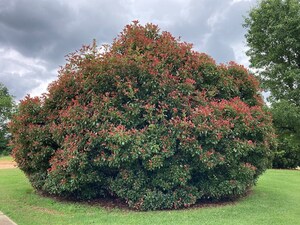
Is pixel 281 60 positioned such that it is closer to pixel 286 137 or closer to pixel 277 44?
pixel 277 44

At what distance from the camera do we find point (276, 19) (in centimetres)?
1933

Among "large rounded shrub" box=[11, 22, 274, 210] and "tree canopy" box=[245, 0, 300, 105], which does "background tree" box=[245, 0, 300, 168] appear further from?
"large rounded shrub" box=[11, 22, 274, 210]

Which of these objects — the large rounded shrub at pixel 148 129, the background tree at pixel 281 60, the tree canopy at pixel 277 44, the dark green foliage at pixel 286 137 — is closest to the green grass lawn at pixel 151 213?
the large rounded shrub at pixel 148 129

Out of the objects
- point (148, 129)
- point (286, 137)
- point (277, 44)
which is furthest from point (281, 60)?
point (148, 129)

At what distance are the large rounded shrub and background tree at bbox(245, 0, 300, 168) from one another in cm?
1139

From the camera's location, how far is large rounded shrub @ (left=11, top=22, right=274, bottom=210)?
22.6ft

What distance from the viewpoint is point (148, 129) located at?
22.7 feet

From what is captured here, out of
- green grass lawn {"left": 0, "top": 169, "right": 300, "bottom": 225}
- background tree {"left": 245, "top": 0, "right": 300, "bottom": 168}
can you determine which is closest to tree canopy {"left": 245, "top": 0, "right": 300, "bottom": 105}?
background tree {"left": 245, "top": 0, "right": 300, "bottom": 168}

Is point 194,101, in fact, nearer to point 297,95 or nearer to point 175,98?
point 175,98

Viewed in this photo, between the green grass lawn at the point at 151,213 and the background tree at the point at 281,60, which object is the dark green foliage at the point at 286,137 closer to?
the background tree at the point at 281,60

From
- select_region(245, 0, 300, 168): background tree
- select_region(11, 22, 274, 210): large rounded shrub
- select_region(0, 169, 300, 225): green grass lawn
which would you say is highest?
select_region(245, 0, 300, 168): background tree

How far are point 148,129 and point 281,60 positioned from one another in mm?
15922

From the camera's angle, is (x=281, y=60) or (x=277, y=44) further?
(x=281, y=60)

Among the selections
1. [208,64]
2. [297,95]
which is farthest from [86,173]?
[297,95]
